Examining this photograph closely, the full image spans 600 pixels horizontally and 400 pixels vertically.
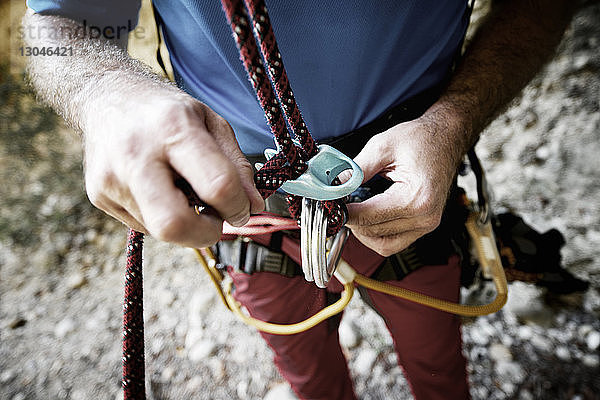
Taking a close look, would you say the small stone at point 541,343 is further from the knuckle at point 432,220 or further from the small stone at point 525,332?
the knuckle at point 432,220

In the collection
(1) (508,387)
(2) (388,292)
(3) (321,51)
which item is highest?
(3) (321,51)

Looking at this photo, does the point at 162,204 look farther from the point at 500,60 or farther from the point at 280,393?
the point at 280,393

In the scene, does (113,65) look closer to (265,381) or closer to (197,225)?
(197,225)

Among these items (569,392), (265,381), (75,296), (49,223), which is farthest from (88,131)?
(49,223)

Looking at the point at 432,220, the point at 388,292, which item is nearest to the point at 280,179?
the point at 432,220

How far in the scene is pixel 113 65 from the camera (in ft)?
1.66

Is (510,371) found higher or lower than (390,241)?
lower

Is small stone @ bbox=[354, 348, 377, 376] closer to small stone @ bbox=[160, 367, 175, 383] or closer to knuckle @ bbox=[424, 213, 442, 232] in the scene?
small stone @ bbox=[160, 367, 175, 383]

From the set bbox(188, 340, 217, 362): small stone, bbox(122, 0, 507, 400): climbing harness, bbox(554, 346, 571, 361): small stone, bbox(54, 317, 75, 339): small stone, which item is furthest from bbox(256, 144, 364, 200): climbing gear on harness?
bbox(54, 317, 75, 339): small stone

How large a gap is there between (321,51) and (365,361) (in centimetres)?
115

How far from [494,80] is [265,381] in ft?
4.08

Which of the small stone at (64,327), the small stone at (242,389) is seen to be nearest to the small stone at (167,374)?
the small stone at (242,389)

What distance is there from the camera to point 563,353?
1.24m

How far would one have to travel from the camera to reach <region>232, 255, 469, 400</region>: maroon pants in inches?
34.3
